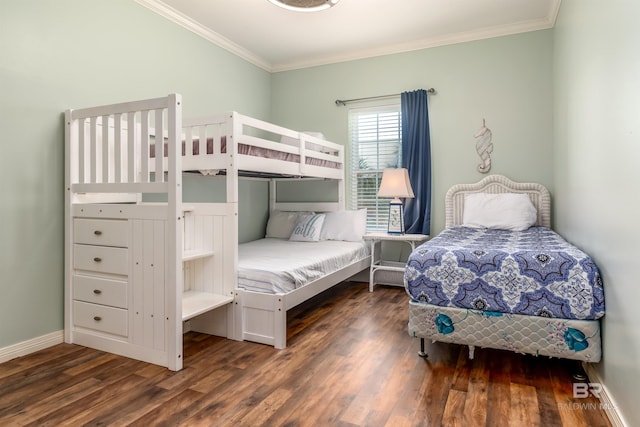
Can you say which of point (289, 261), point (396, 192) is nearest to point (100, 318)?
point (289, 261)

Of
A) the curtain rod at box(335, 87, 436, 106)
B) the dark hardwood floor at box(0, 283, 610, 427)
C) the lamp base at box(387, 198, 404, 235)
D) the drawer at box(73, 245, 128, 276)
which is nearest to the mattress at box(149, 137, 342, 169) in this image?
the drawer at box(73, 245, 128, 276)

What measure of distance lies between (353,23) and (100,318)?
3.20 m

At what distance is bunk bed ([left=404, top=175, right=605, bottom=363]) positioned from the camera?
190 cm

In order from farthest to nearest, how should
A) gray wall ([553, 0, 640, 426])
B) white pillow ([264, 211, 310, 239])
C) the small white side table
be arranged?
white pillow ([264, 211, 310, 239])
the small white side table
gray wall ([553, 0, 640, 426])

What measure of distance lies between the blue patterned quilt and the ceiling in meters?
2.24

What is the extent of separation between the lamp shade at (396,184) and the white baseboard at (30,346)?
114 inches

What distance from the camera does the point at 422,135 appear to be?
4.12m

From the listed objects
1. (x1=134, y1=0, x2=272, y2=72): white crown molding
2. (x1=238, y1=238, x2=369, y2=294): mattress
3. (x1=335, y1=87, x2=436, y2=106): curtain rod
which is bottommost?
(x1=238, y1=238, x2=369, y2=294): mattress

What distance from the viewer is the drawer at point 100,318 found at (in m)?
2.36

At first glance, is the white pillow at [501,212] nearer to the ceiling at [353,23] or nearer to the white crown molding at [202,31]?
the ceiling at [353,23]

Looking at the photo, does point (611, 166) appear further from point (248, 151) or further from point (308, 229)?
point (308, 229)

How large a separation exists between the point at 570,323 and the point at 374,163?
9.37 feet

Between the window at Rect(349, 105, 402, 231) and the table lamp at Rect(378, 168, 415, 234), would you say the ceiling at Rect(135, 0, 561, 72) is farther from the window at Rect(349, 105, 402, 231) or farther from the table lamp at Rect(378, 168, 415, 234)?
the table lamp at Rect(378, 168, 415, 234)

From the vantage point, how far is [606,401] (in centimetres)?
176
